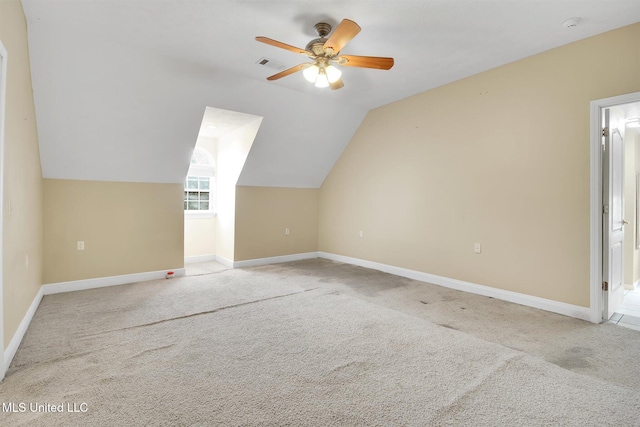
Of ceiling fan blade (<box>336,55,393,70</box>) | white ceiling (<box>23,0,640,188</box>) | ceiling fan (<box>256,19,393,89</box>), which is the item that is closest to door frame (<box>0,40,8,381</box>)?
white ceiling (<box>23,0,640,188</box>)

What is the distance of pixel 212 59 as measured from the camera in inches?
134

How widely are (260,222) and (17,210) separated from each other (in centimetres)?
335

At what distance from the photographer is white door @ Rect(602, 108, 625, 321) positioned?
2957mm

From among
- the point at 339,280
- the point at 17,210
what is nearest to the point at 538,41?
the point at 339,280

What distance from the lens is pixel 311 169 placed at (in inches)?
230

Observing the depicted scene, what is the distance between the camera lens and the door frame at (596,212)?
9.63 feet

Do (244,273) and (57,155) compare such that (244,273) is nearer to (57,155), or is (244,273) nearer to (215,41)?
(57,155)

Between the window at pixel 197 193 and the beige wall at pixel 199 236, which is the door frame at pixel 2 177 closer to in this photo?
the beige wall at pixel 199 236

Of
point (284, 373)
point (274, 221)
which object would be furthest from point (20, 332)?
point (274, 221)

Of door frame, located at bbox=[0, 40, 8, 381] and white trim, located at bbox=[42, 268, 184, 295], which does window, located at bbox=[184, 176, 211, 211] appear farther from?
door frame, located at bbox=[0, 40, 8, 381]

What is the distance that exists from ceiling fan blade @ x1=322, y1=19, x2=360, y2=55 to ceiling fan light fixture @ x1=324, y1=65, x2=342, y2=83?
16cm

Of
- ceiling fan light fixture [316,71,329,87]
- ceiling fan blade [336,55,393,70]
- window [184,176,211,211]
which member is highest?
ceiling fan blade [336,55,393,70]

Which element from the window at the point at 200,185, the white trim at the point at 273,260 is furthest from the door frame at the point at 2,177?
the window at the point at 200,185

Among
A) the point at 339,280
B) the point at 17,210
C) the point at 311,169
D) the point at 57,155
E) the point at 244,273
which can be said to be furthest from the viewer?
the point at 311,169
